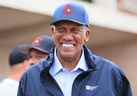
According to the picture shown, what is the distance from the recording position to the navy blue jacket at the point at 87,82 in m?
3.08

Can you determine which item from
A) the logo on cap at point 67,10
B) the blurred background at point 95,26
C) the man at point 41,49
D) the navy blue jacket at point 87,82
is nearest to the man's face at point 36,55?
the man at point 41,49

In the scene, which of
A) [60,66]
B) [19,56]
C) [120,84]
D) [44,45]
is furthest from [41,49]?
[120,84]

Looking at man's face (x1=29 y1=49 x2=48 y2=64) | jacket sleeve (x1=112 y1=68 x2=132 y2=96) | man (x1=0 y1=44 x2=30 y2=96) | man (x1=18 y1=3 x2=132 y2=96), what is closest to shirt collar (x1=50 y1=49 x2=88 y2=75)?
man (x1=18 y1=3 x2=132 y2=96)

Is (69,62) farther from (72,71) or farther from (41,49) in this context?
(41,49)

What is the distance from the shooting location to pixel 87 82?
3109mm

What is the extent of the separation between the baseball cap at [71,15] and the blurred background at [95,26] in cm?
608

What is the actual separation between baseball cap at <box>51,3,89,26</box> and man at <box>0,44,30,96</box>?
936mm

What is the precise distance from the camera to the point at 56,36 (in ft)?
10.1

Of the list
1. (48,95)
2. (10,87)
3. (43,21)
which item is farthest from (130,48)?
(48,95)

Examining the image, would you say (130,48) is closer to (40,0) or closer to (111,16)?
(111,16)

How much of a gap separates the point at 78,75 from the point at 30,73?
0.29 m

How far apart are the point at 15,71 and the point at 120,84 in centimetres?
126

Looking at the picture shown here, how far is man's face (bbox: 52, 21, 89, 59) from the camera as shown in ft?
10.1

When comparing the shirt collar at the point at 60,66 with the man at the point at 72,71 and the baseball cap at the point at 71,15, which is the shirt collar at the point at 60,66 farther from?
the baseball cap at the point at 71,15
